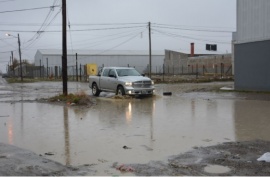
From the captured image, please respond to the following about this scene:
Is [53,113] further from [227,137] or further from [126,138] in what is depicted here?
[227,137]

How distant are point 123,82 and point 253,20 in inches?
395

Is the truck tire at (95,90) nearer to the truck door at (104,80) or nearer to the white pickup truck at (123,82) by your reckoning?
the white pickup truck at (123,82)

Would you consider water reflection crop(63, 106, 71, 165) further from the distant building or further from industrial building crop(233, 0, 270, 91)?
the distant building

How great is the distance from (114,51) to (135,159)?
336ft

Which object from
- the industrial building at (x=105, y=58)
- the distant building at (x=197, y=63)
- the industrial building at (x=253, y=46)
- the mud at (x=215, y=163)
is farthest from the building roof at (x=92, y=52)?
the mud at (x=215, y=163)

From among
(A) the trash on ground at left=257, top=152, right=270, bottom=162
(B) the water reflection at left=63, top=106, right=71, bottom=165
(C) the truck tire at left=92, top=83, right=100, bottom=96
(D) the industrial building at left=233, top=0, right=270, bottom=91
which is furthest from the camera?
(C) the truck tire at left=92, top=83, right=100, bottom=96

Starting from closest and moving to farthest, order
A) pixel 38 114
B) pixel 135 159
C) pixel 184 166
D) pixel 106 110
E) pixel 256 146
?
pixel 184 166, pixel 135 159, pixel 256 146, pixel 38 114, pixel 106 110

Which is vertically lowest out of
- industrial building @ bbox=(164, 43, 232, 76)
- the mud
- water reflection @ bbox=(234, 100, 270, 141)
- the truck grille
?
the mud

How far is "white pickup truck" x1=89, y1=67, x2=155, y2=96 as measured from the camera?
73.6 ft

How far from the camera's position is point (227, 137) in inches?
394

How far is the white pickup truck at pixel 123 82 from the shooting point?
22.4m

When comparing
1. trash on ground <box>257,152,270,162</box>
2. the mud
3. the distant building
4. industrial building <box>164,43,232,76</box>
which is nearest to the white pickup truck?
the mud

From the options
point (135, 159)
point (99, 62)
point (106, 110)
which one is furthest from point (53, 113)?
point (99, 62)

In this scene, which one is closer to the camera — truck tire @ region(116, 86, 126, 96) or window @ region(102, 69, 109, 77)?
truck tire @ region(116, 86, 126, 96)
